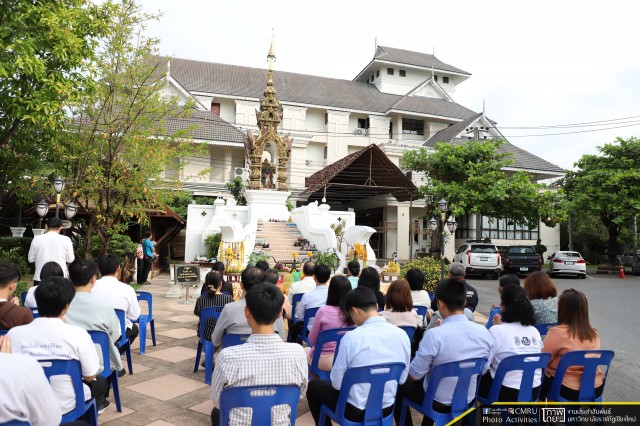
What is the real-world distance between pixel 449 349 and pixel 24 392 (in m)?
2.53

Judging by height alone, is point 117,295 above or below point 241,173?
below

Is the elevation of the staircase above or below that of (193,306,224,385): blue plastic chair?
above

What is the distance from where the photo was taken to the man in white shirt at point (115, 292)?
462 centimetres

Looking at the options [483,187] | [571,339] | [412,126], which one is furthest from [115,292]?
[412,126]

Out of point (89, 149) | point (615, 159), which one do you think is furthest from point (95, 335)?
point (615, 159)

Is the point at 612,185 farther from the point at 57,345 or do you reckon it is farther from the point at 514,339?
the point at 57,345

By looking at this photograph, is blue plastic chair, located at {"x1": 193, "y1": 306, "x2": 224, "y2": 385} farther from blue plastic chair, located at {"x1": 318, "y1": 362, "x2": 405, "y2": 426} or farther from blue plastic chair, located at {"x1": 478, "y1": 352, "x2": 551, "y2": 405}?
blue plastic chair, located at {"x1": 478, "y1": 352, "x2": 551, "y2": 405}

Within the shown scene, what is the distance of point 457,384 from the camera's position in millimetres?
3113

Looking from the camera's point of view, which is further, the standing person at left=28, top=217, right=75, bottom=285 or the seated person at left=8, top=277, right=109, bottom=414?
the standing person at left=28, top=217, right=75, bottom=285

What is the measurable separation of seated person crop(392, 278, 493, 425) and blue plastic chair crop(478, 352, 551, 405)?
185 mm

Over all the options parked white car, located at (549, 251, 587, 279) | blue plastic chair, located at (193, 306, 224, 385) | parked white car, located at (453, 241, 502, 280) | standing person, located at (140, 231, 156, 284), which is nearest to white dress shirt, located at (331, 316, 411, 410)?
blue plastic chair, located at (193, 306, 224, 385)

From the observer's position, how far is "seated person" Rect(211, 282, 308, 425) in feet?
7.98

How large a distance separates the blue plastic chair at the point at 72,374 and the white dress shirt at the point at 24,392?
0.54 metres

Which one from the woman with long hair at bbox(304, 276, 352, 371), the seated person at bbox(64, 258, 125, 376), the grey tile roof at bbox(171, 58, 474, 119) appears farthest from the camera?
the grey tile roof at bbox(171, 58, 474, 119)
